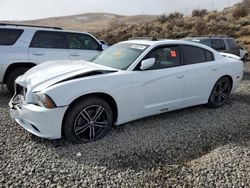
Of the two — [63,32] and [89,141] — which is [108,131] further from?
[63,32]

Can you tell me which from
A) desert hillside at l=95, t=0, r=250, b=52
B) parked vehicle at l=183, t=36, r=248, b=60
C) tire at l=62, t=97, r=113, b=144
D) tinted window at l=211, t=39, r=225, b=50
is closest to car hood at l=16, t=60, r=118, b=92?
tire at l=62, t=97, r=113, b=144

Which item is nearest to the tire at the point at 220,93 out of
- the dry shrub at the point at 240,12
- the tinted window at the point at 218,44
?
the tinted window at the point at 218,44

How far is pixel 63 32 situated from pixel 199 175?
562cm

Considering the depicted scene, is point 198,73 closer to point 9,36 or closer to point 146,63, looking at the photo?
point 146,63

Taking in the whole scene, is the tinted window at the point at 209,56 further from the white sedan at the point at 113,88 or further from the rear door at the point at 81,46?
the rear door at the point at 81,46

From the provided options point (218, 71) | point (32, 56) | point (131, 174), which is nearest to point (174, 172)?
point (131, 174)

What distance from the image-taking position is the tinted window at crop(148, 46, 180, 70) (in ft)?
16.6

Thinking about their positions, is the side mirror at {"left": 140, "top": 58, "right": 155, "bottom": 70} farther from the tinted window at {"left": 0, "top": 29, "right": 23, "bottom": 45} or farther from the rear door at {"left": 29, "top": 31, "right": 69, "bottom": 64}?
the tinted window at {"left": 0, "top": 29, "right": 23, "bottom": 45}

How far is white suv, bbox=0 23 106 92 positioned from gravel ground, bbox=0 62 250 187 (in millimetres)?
1712

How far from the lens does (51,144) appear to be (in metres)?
4.17

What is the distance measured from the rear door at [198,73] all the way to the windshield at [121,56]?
1.03m

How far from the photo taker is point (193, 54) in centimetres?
569

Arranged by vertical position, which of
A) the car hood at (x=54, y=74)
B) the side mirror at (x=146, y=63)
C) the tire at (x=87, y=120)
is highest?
the side mirror at (x=146, y=63)

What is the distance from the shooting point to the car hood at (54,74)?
4182 millimetres
